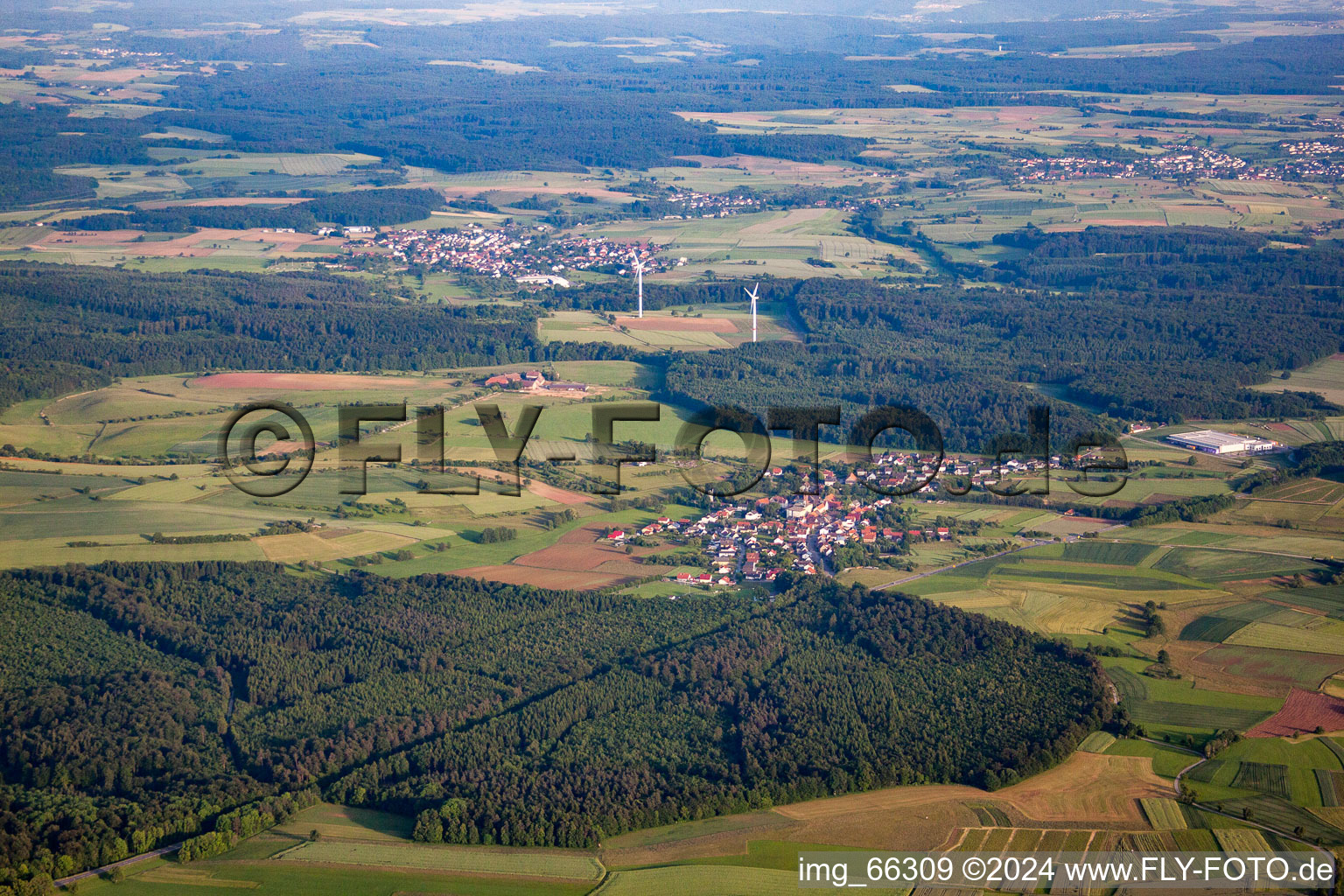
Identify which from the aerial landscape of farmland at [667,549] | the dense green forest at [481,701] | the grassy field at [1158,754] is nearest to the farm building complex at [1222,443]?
the aerial landscape of farmland at [667,549]

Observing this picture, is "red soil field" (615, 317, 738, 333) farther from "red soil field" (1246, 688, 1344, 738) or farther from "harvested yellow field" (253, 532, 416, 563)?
"red soil field" (1246, 688, 1344, 738)

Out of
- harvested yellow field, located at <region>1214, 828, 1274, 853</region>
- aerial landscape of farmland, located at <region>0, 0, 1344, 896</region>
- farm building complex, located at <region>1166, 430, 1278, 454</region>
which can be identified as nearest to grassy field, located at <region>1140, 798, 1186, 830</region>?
aerial landscape of farmland, located at <region>0, 0, 1344, 896</region>

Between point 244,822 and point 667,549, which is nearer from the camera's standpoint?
point 244,822

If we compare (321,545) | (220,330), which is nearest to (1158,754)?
(321,545)

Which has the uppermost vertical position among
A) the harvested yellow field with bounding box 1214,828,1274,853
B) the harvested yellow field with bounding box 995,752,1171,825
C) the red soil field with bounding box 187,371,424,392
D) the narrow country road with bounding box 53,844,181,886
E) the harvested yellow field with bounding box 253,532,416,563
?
the red soil field with bounding box 187,371,424,392

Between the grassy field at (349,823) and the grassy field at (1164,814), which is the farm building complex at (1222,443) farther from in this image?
the grassy field at (349,823)

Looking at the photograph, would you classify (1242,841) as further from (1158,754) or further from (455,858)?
(455,858)
